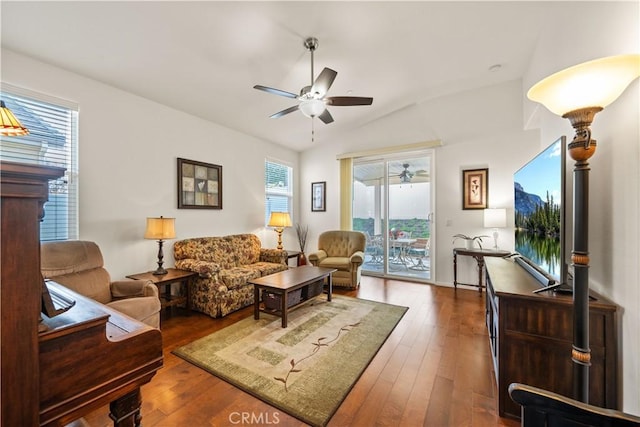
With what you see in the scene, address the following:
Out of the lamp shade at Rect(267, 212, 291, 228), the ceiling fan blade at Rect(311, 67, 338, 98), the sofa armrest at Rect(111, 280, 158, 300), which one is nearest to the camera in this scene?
the ceiling fan blade at Rect(311, 67, 338, 98)

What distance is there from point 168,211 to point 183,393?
7.90 feet

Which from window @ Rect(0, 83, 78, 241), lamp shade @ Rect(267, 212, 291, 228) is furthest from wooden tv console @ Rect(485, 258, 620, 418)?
window @ Rect(0, 83, 78, 241)

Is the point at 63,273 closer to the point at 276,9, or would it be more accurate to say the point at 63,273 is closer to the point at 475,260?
the point at 276,9

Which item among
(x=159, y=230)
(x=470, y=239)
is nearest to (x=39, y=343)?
(x=159, y=230)

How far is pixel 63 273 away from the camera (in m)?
2.32

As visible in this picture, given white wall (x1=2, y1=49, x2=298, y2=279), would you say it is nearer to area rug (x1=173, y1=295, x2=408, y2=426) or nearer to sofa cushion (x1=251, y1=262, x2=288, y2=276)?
sofa cushion (x1=251, y1=262, x2=288, y2=276)

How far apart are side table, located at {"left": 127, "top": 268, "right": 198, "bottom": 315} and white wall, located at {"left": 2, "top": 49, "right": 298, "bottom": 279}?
291 millimetres

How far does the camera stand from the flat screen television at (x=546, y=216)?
1.62 metres

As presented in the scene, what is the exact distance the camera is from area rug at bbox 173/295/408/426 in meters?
1.80

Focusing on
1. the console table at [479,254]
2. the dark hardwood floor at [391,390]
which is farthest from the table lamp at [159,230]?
the console table at [479,254]

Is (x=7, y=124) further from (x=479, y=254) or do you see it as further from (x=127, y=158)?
(x=479, y=254)

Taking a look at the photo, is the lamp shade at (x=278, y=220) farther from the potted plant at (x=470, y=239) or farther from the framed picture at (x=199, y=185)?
the potted plant at (x=470, y=239)

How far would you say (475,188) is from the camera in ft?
14.3

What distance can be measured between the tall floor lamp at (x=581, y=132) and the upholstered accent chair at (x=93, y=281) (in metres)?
2.85
